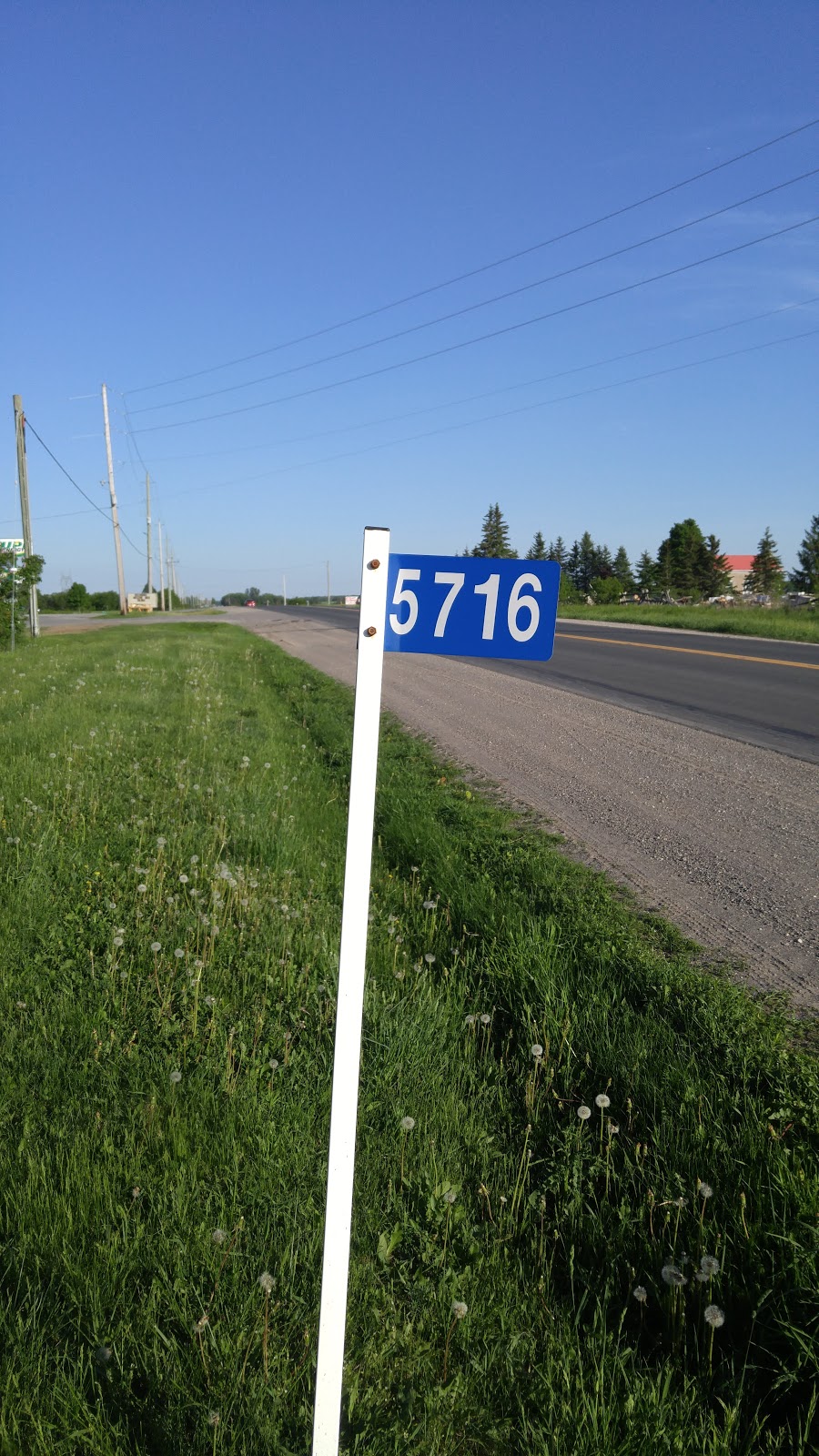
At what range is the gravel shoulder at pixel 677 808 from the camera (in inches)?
180

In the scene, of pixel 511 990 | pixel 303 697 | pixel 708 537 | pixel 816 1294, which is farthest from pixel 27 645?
pixel 708 537

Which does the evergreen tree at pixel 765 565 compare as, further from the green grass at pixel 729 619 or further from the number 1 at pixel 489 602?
the number 1 at pixel 489 602

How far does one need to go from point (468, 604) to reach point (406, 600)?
133mm

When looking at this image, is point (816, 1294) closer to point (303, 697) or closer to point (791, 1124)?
point (791, 1124)

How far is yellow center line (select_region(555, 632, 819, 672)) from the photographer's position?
17172mm

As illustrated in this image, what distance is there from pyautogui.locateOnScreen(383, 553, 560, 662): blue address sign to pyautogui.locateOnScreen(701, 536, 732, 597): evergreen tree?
8087cm

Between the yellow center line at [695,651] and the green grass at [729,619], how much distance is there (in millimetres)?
4159

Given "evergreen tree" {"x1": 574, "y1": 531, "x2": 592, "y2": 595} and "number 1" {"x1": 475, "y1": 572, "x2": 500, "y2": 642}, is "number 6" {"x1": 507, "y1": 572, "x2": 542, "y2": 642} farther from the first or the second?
"evergreen tree" {"x1": 574, "y1": 531, "x2": 592, "y2": 595}

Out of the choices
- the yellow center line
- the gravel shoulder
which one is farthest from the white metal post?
the yellow center line

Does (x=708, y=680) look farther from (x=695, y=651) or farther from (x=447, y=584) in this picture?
(x=447, y=584)

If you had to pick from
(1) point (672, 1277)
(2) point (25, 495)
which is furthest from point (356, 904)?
(2) point (25, 495)

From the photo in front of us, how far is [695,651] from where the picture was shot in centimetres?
2084

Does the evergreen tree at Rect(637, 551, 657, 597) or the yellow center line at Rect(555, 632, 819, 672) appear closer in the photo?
the yellow center line at Rect(555, 632, 819, 672)

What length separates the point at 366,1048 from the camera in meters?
3.33
